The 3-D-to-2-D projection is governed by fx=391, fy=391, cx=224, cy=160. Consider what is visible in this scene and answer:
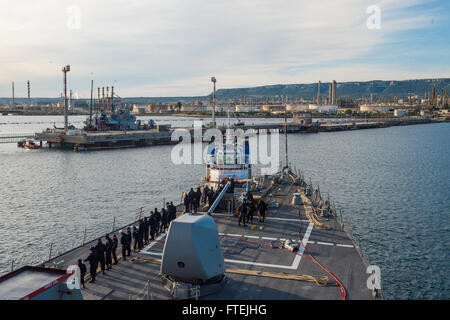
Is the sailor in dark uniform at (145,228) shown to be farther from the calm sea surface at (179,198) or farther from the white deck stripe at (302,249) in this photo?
the calm sea surface at (179,198)

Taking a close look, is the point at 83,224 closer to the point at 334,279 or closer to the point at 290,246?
the point at 290,246

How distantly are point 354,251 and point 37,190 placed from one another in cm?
3520

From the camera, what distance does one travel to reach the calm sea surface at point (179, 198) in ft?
74.3

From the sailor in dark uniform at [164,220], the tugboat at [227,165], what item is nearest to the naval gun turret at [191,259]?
the sailor in dark uniform at [164,220]

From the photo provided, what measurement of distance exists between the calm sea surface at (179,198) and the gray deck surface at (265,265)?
446 centimetres

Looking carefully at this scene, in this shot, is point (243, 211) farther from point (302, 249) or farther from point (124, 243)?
point (124, 243)

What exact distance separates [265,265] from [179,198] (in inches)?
961

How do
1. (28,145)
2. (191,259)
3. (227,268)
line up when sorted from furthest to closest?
(28,145) → (227,268) → (191,259)

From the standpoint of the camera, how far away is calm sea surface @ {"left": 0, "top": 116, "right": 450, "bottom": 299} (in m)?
22.7

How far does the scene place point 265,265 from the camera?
49.7 ft

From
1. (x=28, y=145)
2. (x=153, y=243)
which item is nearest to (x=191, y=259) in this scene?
(x=153, y=243)

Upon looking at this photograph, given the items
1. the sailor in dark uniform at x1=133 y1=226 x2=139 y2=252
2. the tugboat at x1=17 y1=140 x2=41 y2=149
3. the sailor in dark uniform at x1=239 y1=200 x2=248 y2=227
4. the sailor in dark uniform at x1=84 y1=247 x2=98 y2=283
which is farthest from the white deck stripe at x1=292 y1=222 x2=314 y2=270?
the tugboat at x1=17 y1=140 x2=41 y2=149

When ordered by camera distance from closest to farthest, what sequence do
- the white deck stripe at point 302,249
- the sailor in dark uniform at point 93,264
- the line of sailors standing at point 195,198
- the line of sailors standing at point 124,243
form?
1. the sailor in dark uniform at point 93,264
2. the line of sailors standing at point 124,243
3. the white deck stripe at point 302,249
4. the line of sailors standing at point 195,198
